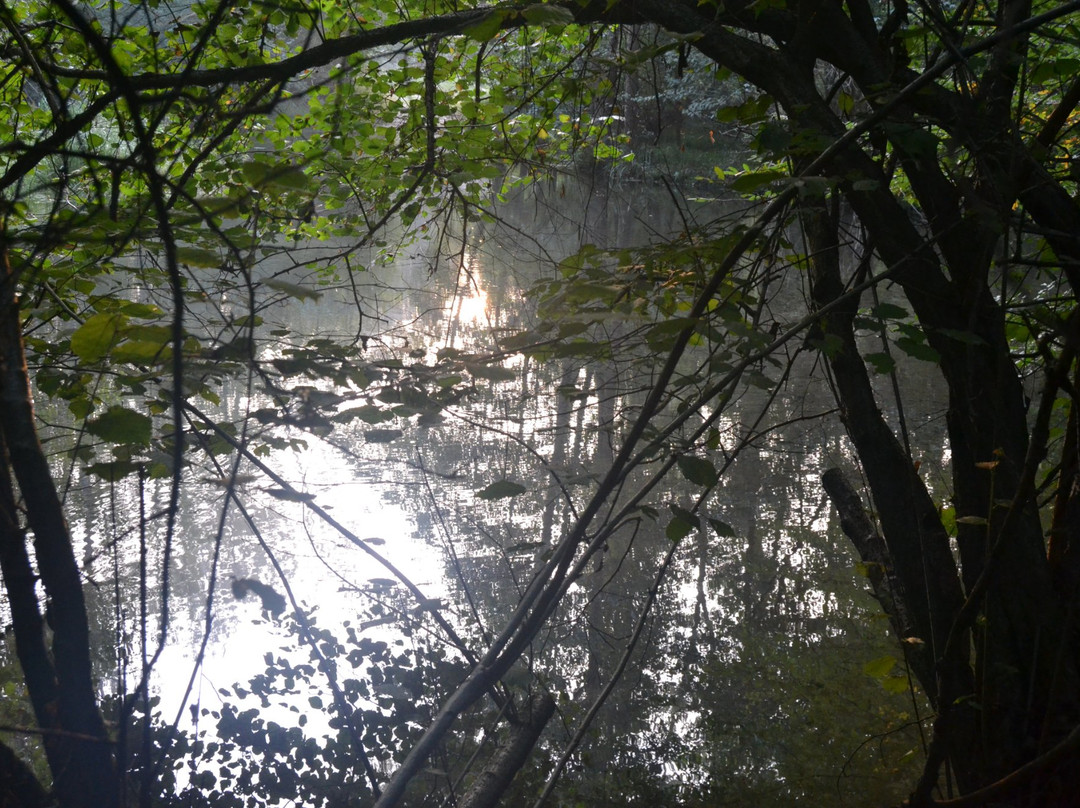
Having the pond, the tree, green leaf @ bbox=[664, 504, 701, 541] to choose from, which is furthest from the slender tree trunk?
green leaf @ bbox=[664, 504, 701, 541]

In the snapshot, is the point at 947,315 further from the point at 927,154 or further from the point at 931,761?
the point at 931,761

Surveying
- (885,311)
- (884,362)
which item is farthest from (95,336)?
(884,362)

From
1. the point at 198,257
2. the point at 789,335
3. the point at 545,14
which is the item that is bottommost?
the point at 198,257

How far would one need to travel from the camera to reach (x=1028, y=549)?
5.42ft

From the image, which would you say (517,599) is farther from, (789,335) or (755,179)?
(755,179)

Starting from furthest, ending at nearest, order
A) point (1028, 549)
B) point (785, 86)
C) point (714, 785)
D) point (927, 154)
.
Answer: point (714, 785), point (785, 86), point (1028, 549), point (927, 154)

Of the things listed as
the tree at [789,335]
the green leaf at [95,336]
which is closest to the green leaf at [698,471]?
the tree at [789,335]

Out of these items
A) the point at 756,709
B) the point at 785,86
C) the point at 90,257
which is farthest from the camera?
the point at 756,709

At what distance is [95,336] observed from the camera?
1.02m

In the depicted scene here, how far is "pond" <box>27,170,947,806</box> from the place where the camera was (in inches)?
84.7

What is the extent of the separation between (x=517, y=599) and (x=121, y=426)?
3.04 meters

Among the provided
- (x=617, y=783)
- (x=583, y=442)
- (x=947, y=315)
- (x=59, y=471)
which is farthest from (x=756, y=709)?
(x=59, y=471)

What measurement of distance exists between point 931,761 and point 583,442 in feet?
16.1

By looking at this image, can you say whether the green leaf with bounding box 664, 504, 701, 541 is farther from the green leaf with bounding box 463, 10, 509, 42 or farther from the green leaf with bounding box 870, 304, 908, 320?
the green leaf with bounding box 463, 10, 509, 42
